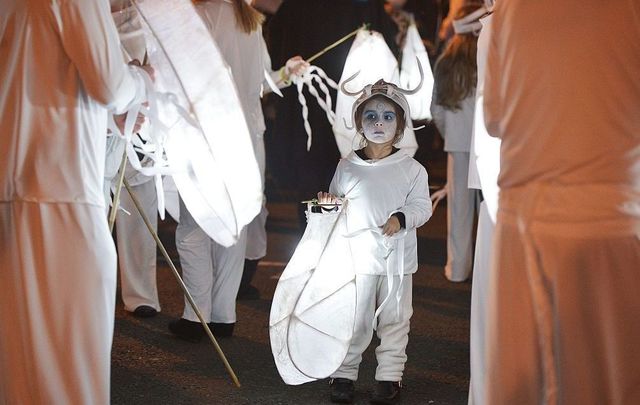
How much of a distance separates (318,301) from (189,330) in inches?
62.2

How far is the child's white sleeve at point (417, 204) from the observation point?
565 cm

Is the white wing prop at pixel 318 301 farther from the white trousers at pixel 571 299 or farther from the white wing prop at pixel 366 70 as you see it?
the white trousers at pixel 571 299

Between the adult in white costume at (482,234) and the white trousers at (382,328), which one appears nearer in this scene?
the adult in white costume at (482,234)

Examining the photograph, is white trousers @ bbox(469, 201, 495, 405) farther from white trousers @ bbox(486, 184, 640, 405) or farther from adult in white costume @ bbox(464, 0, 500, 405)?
white trousers @ bbox(486, 184, 640, 405)

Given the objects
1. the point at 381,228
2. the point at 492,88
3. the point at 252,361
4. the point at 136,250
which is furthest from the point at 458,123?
the point at 492,88

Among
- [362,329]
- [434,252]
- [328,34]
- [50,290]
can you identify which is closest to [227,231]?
[50,290]

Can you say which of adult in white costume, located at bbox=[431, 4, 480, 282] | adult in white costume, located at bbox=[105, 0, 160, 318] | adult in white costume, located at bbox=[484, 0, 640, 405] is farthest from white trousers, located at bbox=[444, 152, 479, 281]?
adult in white costume, located at bbox=[484, 0, 640, 405]

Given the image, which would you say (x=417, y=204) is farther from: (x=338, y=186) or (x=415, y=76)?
(x=415, y=76)

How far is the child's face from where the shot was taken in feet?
18.9

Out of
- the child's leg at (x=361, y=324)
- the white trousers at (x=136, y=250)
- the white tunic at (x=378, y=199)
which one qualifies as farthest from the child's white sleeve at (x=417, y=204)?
the white trousers at (x=136, y=250)

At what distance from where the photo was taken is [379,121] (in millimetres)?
5773

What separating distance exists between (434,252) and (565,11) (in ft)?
21.7

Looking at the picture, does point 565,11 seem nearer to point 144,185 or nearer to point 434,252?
point 144,185

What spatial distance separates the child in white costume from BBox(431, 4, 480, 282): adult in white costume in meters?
2.92
